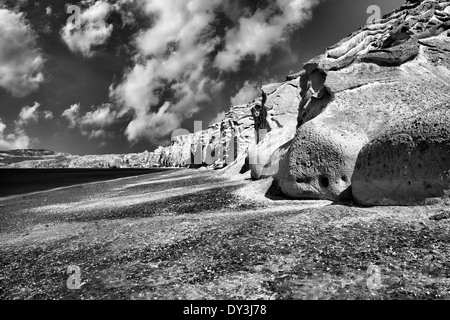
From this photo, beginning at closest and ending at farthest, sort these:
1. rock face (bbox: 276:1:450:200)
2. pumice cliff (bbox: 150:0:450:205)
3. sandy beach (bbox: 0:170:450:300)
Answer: sandy beach (bbox: 0:170:450:300), pumice cliff (bbox: 150:0:450:205), rock face (bbox: 276:1:450:200)

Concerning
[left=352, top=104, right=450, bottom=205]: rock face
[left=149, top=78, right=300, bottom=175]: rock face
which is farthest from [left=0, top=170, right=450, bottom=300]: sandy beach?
[left=149, top=78, right=300, bottom=175]: rock face

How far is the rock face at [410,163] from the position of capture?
1159cm

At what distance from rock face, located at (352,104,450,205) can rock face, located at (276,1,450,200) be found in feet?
9.48

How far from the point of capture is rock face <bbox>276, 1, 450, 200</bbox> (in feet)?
60.2

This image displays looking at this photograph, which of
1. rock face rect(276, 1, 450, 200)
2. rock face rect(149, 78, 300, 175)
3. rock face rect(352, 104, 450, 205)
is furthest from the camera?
rock face rect(149, 78, 300, 175)

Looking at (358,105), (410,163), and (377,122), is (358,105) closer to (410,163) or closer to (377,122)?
(377,122)

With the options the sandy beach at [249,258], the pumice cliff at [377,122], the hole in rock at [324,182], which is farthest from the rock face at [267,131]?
the sandy beach at [249,258]

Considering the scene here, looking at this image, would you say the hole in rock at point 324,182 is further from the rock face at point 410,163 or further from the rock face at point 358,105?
the rock face at point 410,163

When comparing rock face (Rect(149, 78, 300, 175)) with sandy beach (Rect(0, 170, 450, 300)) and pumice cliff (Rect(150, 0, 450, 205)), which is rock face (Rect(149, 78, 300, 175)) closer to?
pumice cliff (Rect(150, 0, 450, 205))

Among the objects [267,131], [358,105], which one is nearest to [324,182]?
[358,105]

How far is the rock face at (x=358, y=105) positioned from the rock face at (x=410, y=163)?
2888mm
